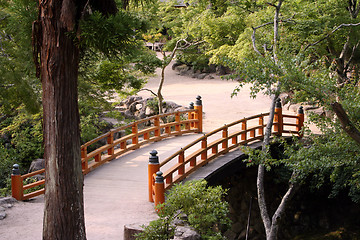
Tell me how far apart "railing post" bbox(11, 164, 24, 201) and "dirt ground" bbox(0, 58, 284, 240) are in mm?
236

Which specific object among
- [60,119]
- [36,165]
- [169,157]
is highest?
[60,119]

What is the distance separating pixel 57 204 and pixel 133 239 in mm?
1589

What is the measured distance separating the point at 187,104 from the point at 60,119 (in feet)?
57.0

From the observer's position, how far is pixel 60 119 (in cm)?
669

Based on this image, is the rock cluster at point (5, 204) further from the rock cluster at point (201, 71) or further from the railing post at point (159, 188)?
the rock cluster at point (201, 71)

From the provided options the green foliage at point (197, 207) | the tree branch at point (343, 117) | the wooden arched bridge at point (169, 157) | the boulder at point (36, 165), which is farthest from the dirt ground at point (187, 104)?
the boulder at point (36, 165)

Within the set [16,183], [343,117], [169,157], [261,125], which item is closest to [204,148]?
[169,157]

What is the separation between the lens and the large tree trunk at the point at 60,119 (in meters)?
6.71

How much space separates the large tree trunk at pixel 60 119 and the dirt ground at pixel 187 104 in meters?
1.80

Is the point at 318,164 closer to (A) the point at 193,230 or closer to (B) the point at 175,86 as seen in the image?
(A) the point at 193,230

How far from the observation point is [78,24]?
6758mm

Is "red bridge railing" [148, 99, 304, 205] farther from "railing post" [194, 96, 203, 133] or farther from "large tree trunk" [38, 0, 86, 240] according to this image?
"large tree trunk" [38, 0, 86, 240]

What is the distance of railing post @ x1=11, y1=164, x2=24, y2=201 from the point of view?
9.91 meters

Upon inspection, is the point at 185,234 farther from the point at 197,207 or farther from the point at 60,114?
the point at 60,114
